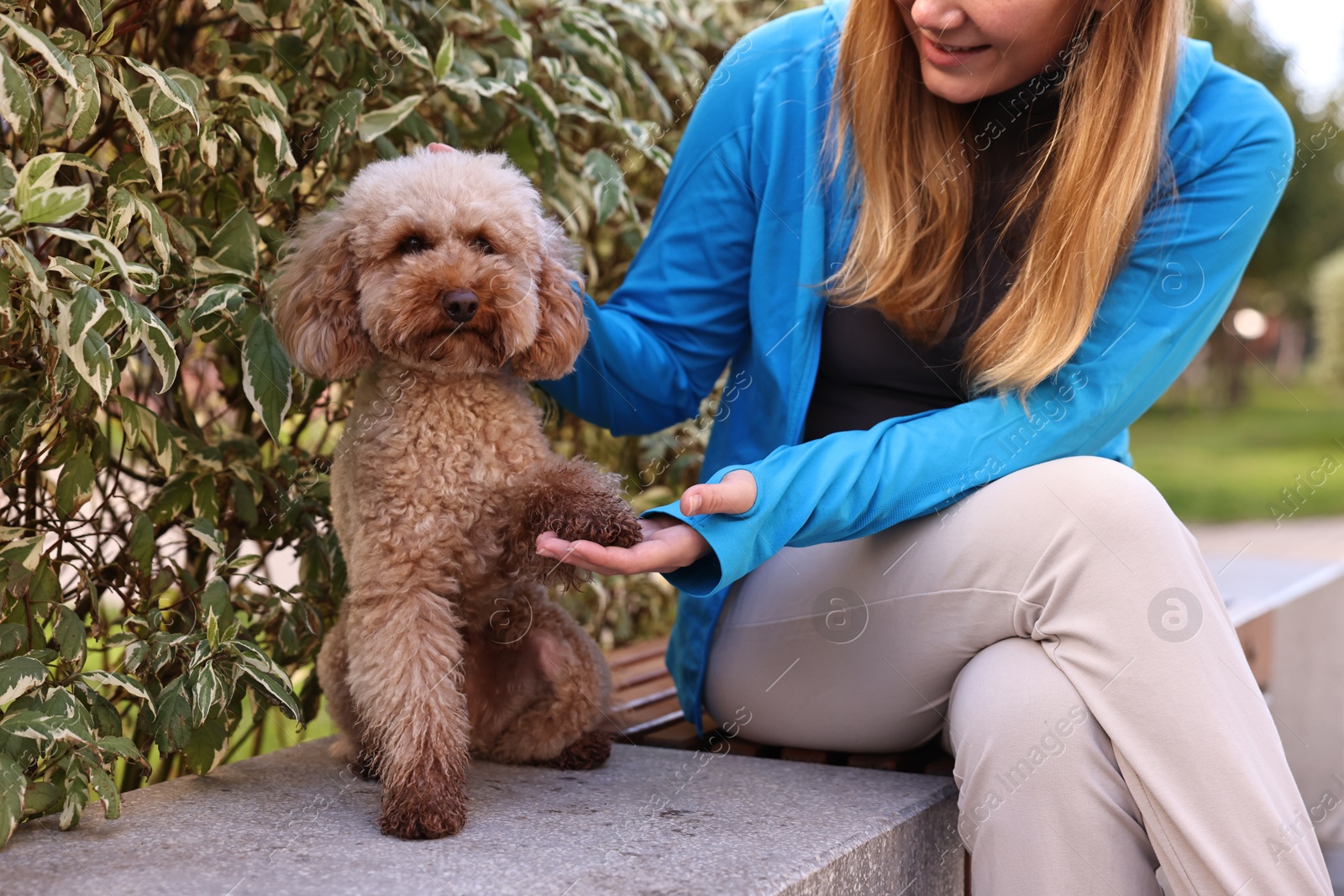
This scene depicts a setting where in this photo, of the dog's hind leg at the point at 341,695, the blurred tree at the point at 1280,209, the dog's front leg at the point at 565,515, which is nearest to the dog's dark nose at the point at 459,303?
the dog's front leg at the point at 565,515

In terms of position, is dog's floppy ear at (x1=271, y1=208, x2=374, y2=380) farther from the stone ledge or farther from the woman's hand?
the stone ledge

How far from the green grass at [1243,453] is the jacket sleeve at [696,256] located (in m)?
5.63

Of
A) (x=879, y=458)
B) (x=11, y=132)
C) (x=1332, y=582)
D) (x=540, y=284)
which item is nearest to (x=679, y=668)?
(x=879, y=458)

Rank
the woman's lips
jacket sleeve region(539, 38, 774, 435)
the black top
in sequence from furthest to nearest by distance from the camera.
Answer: jacket sleeve region(539, 38, 774, 435) < the black top < the woman's lips

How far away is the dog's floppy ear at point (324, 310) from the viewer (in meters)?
1.55

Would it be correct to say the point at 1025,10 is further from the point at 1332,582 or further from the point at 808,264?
the point at 1332,582

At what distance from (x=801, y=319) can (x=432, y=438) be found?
0.66 meters

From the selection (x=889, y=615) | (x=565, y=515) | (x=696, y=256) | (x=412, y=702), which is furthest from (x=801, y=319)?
(x=412, y=702)

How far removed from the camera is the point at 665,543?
149 cm

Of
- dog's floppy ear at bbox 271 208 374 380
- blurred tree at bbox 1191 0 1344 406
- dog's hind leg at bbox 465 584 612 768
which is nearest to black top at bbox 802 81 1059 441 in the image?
dog's hind leg at bbox 465 584 612 768

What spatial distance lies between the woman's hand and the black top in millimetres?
448

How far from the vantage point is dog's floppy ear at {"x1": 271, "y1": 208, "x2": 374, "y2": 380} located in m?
1.55

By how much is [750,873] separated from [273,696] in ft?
2.28

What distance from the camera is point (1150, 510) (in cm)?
146
